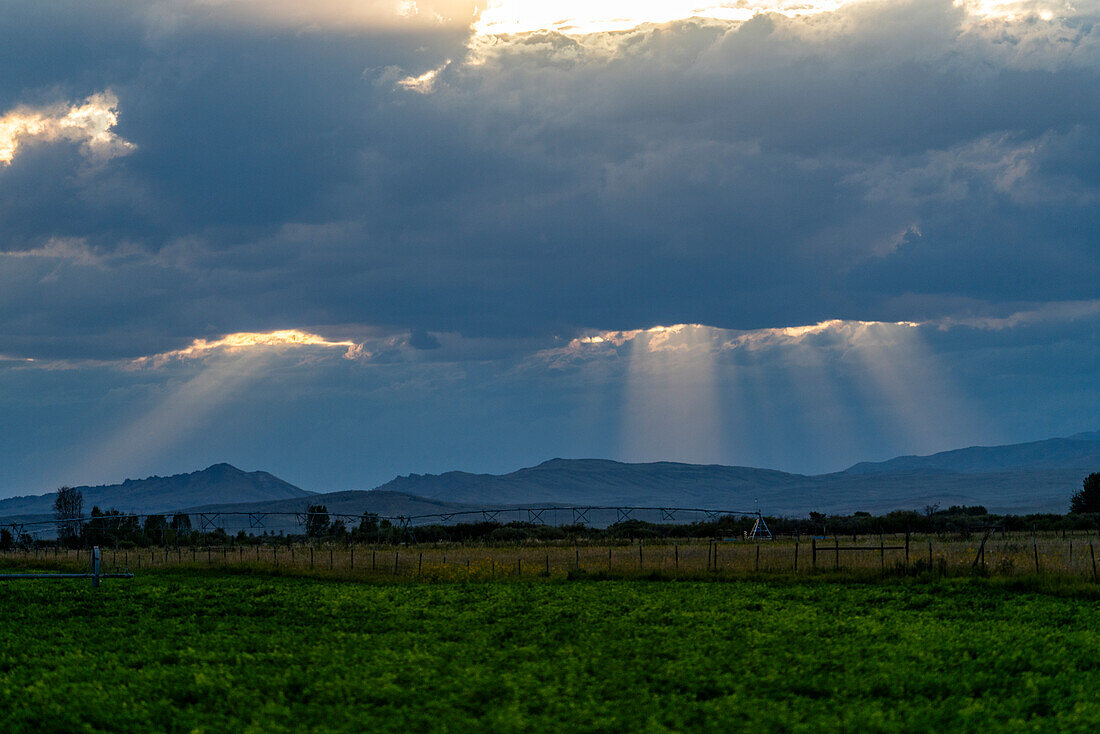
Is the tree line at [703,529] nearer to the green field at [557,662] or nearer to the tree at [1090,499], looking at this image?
the tree at [1090,499]

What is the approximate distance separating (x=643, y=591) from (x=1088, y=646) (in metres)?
15.3

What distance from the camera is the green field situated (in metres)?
16.4

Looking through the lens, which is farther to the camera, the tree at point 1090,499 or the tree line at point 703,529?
the tree at point 1090,499

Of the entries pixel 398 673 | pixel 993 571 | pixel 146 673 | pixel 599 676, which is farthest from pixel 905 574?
pixel 146 673

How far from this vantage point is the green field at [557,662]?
16406 mm

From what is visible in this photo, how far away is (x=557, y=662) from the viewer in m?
20.9

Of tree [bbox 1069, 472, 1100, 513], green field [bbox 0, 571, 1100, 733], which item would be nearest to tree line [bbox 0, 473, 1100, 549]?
tree [bbox 1069, 472, 1100, 513]

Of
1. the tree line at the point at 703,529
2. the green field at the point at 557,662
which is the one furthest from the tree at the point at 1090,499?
the green field at the point at 557,662

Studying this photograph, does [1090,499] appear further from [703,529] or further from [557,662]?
[557,662]

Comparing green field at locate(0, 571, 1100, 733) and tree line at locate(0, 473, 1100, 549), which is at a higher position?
green field at locate(0, 571, 1100, 733)

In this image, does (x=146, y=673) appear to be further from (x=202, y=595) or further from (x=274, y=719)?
(x=202, y=595)

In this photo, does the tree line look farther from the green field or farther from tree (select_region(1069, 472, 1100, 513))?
the green field

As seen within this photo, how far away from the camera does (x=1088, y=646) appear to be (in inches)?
888

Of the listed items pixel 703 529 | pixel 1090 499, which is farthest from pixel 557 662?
pixel 1090 499
